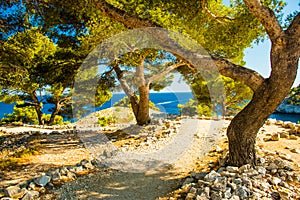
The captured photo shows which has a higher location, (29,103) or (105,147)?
(29,103)

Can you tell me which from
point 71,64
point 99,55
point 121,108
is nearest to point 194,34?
point 99,55

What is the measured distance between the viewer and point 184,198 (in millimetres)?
3318

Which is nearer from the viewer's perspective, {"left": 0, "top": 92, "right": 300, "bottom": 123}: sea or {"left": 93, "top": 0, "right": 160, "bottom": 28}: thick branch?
{"left": 93, "top": 0, "right": 160, "bottom": 28}: thick branch

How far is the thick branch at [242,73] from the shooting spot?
368 cm

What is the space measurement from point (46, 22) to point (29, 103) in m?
14.1

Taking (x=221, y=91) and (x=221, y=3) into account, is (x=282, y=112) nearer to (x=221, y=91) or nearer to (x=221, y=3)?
(x=221, y=91)

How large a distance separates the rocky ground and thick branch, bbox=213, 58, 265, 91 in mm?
1389

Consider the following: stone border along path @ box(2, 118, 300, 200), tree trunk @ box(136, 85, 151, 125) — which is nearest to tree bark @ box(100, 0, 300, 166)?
stone border along path @ box(2, 118, 300, 200)

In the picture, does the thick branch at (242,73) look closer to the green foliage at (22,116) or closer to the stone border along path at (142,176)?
the stone border along path at (142,176)

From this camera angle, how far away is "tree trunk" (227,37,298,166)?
3.33m

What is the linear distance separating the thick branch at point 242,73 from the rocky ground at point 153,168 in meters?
1.39

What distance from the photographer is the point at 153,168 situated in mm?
4848

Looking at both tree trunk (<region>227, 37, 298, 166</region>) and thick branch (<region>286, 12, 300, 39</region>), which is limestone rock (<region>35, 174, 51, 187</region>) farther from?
thick branch (<region>286, 12, 300, 39</region>)

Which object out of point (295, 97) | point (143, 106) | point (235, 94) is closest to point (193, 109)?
point (235, 94)
